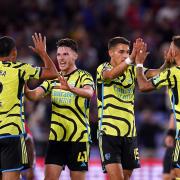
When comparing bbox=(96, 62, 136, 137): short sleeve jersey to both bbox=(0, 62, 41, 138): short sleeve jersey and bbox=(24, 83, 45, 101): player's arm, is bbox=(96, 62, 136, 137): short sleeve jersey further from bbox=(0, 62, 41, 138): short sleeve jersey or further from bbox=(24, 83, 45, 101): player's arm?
bbox=(0, 62, 41, 138): short sleeve jersey

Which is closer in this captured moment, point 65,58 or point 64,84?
point 64,84

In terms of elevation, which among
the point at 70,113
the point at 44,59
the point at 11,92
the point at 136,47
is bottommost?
the point at 70,113

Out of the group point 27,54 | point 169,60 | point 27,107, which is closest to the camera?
point 169,60

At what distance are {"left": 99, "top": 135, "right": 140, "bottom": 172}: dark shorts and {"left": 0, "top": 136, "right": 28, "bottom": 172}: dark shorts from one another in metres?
1.18

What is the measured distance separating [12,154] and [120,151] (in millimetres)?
1601

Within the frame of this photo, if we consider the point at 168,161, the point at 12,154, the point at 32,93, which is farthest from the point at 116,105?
the point at 168,161

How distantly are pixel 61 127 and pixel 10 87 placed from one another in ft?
3.88

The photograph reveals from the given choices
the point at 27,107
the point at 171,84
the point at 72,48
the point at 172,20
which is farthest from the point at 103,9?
the point at 171,84

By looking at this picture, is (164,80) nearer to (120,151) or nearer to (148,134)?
(120,151)

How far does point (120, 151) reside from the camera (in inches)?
465

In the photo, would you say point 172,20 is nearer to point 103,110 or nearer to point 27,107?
point 27,107

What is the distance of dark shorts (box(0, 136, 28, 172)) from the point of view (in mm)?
11117

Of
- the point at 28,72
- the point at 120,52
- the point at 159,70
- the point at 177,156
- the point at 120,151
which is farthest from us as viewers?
the point at 159,70

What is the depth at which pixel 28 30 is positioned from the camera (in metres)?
19.9
